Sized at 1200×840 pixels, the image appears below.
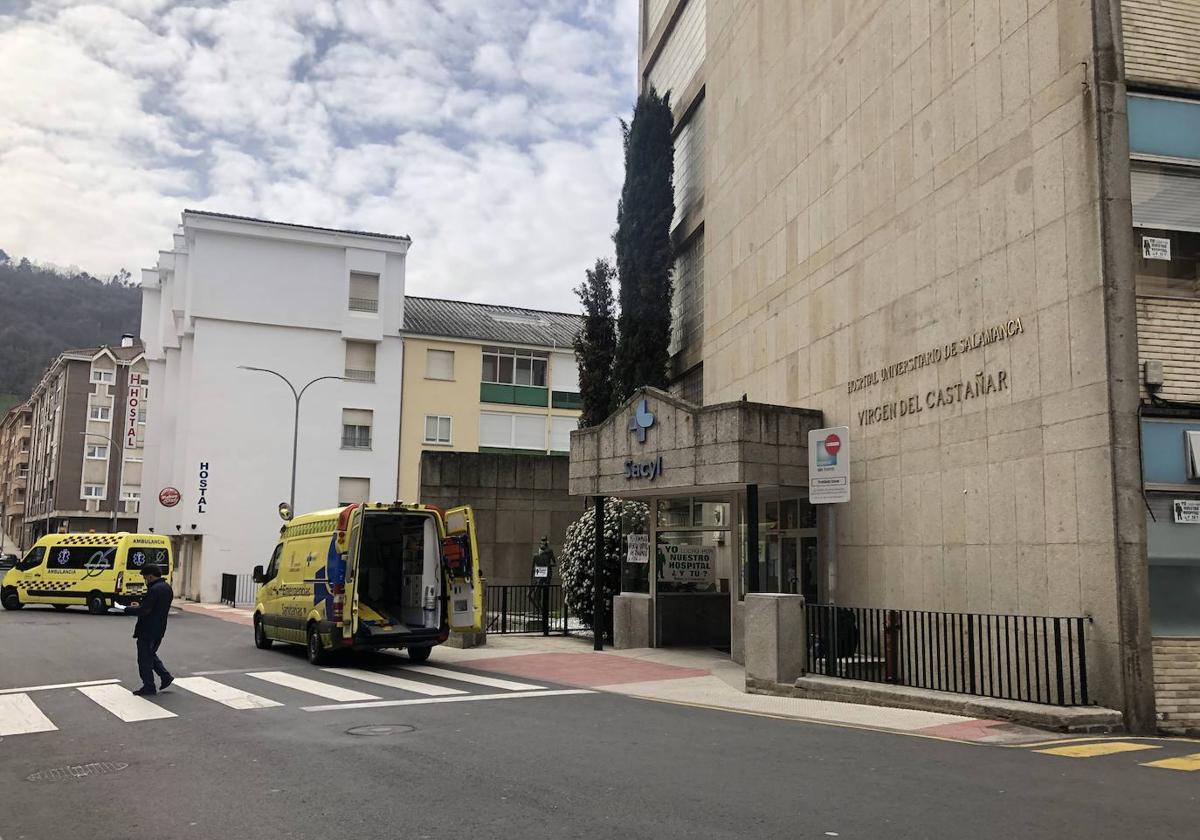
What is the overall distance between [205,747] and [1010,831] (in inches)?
275

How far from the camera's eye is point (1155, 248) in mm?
11953

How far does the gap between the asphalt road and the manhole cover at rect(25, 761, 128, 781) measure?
40 mm

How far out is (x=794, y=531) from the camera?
1858 cm

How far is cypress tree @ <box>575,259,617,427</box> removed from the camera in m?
30.1

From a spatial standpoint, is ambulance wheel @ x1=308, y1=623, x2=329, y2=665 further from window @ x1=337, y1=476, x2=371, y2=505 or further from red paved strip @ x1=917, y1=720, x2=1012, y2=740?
window @ x1=337, y1=476, x2=371, y2=505

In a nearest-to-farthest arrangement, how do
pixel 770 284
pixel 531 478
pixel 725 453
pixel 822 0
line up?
pixel 725 453
pixel 822 0
pixel 770 284
pixel 531 478

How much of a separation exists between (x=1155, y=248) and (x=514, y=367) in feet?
135

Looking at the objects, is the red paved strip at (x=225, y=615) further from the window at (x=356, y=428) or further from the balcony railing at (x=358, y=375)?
the balcony railing at (x=358, y=375)

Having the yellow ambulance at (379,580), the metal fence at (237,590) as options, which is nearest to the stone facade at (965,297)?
the yellow ambulance at (379,580)

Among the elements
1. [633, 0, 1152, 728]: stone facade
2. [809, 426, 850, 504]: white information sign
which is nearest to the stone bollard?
[809, 426, 850, 504]: white information sign

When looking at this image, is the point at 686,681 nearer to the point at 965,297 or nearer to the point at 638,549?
the point at 638,549

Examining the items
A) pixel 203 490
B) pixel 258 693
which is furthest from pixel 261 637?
pixel 203 490

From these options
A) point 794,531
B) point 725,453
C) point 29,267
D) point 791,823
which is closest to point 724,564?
point 794,531

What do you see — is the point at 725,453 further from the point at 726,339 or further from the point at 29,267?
the point at 29,267
